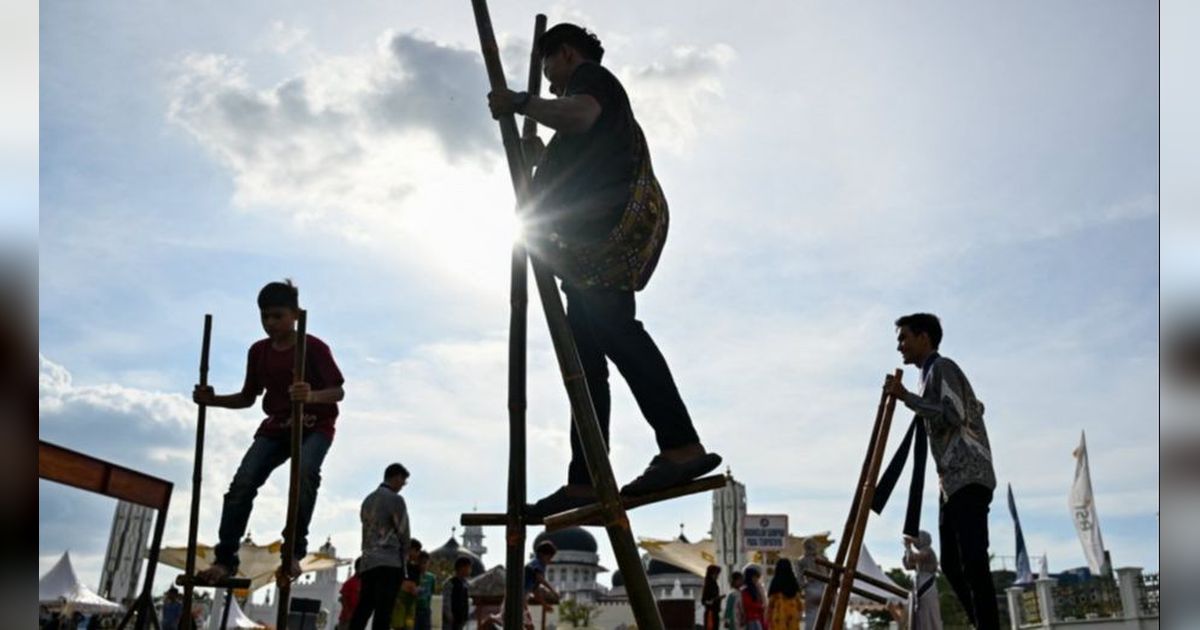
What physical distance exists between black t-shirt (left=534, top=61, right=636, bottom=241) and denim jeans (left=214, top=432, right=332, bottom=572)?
2.58 m

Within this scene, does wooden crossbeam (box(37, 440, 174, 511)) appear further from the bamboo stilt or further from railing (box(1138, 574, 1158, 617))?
railing (box(1138, 574, 1158, 617))

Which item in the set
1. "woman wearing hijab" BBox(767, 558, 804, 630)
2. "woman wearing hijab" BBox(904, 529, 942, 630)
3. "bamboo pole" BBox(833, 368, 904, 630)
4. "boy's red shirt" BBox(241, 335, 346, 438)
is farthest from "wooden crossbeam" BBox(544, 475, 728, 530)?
"woman wearing hijab" BBox(767, 558, 804, 630)

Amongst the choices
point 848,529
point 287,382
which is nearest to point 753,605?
point 848,529

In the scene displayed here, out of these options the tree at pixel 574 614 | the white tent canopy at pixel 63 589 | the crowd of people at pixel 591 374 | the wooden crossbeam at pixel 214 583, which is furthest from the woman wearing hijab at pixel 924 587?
the tree at pixel 574 614

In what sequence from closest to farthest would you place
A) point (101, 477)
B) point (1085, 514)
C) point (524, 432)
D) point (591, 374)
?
point (524, 432), point (591, 374), point (101, 477), point (1085, 514)

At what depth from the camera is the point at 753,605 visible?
11680 millimetres

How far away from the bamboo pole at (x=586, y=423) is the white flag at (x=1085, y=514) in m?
30.2

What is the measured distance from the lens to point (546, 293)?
3105 millimetres

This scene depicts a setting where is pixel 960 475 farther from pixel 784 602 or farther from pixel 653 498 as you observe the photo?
pixel 784 602

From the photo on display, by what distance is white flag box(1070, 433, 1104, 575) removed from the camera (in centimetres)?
2898

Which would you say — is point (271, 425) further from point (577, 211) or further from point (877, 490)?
point (877, 490)

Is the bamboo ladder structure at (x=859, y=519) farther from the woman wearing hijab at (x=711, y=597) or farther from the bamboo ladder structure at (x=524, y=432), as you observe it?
the woman wearing hijab at (x=711, y=597)

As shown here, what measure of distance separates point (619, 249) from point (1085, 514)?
3211 cm

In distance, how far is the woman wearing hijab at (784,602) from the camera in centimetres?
1152
